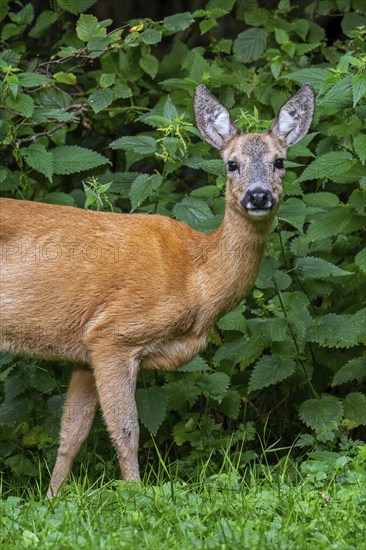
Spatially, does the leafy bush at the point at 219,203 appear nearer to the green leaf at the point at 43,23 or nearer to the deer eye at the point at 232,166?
the green leaf at the point at 43,23

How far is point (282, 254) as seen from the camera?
6211 mm

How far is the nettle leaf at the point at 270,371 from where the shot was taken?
235 inches

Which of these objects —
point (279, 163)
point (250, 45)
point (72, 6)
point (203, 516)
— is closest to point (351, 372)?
point (279, 163)

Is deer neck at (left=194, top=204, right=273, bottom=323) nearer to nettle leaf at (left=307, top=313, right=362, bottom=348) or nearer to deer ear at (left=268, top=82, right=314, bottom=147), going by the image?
deer ear at (left=268, top=82, right=314, bottom=147)

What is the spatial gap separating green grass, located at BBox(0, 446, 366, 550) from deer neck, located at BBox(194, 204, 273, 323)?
3.34 ft

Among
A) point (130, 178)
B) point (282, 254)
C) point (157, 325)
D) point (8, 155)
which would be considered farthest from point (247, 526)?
point (8, 155)

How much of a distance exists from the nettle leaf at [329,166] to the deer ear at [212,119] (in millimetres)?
483

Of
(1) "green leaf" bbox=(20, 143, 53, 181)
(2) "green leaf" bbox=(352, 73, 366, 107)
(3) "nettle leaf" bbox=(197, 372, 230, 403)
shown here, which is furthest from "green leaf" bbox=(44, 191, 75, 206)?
(2) "green leaf" bbox=(352, 73, 366, 107)

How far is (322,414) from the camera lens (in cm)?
605

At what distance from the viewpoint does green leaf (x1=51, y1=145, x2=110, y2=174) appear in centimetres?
625

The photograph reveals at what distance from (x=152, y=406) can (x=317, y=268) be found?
4.01 ft

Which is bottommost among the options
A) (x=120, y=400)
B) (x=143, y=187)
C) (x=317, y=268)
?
(x=120, y=400)

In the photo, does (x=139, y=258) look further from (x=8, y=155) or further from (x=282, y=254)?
(x=8, y=155)

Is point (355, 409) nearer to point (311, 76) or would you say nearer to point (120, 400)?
point (120, 400)
